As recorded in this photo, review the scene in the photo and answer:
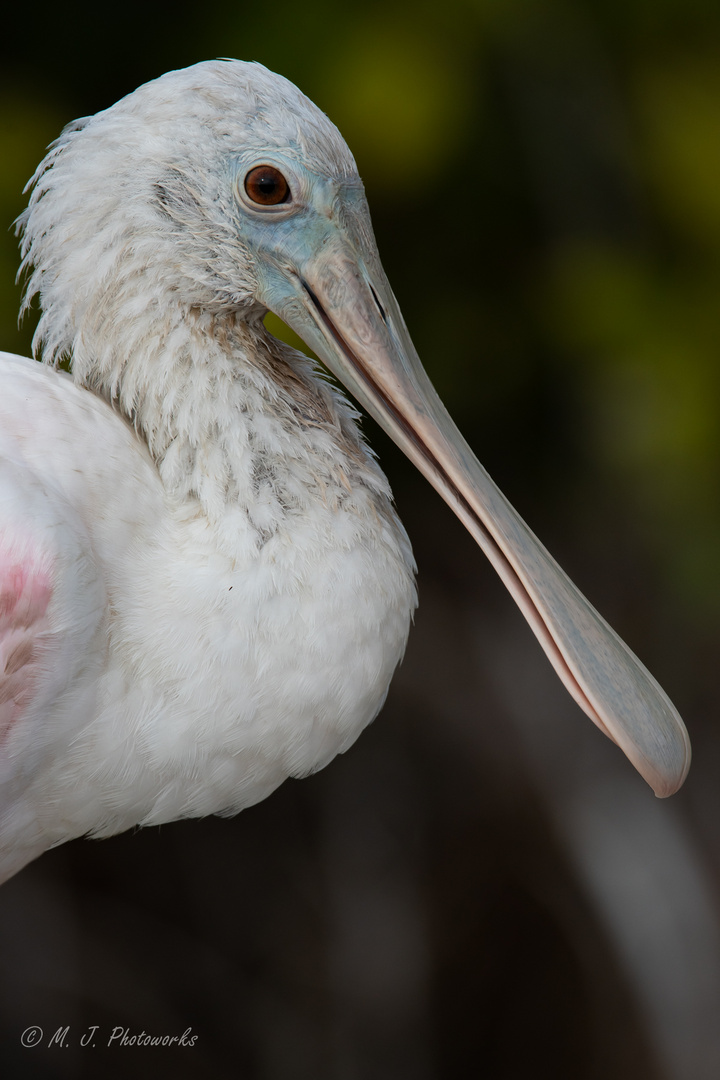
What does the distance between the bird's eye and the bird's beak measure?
64 mm

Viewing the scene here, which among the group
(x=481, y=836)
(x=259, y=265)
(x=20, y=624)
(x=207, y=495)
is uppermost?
→ (x=259, y=265)

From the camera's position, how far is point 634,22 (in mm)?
2061

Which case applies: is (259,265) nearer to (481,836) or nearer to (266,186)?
(266,186)

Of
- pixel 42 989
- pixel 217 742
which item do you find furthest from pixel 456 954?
pixel 217 742

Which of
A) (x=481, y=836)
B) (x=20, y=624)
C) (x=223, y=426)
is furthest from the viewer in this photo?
(x=481, y=836)

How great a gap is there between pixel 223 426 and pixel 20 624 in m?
0.29

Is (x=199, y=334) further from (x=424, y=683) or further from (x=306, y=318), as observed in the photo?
(x=424, y=683)

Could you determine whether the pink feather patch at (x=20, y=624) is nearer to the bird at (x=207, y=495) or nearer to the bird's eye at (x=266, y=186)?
the bird at (x=207, y=495)

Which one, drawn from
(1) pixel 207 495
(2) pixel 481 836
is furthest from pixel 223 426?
(2) pixel 481 836

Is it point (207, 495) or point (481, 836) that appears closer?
point (207, 495)

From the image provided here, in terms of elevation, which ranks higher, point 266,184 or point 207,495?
point 266,184

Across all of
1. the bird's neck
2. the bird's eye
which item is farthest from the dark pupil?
the bird's neck

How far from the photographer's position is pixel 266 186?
3.59 feet

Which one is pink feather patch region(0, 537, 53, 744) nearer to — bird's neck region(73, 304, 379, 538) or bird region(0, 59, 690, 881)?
bird region(0, 59, 690, 881)
